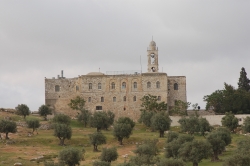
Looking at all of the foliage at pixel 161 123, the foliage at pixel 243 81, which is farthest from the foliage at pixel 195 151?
the foliage at pixel 243 81

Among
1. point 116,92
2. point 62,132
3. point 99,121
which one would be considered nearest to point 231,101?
point 116,92

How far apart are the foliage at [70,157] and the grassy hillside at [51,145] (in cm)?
173

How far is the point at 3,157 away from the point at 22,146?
9045mm

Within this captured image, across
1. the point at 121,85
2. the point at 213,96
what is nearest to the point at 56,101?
the point at 121,85

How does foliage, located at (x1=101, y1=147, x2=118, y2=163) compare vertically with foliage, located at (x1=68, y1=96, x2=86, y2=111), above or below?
below

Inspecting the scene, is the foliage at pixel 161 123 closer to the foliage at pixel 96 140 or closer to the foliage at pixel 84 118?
the foliage at pixel 96 140

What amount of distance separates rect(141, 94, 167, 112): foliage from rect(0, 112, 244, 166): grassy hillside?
914 centimetres

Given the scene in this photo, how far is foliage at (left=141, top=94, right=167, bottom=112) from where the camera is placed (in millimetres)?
95206

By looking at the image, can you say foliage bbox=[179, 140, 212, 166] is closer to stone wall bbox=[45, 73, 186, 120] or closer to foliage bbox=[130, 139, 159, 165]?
foliage bbox=[130, 139, 159, 165]

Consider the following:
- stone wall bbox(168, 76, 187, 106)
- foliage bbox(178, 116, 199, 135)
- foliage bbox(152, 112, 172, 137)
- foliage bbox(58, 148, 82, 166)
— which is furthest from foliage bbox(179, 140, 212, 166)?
stone wall bbox(168, 76, 187, 106)

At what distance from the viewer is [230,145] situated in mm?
70000

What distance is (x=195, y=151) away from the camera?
5734 centimetres

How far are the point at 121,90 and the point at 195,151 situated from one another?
45897mm

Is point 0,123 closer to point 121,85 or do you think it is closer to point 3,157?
point 3,157
